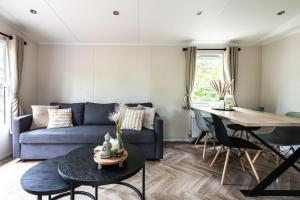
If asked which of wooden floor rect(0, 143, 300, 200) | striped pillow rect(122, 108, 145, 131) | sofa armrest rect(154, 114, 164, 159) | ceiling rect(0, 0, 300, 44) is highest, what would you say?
ceiling rect(0, 0, 300, 44)

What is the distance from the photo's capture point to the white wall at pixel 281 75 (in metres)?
3.05

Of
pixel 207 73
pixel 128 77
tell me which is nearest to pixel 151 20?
pixel 128 77

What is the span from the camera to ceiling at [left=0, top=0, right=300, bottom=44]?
2361 millimetres

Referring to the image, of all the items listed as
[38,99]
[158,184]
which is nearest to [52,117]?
[38,99]

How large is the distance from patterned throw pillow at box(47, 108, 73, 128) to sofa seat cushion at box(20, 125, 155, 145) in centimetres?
19

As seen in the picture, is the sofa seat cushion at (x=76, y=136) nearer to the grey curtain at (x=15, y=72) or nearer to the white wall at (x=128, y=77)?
the grey curtain at (x=15, y=72)

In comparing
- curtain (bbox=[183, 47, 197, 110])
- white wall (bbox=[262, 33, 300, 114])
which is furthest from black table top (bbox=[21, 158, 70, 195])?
white wall (bbox=[262, 33, 300, 114])

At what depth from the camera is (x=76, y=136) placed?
8.96ft

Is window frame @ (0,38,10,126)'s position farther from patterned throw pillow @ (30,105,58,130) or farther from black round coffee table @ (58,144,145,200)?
black round coffee table @ (58,144,145,200)

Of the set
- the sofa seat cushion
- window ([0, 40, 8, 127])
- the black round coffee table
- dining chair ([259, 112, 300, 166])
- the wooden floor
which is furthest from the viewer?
window ([0, 40, 8, 127])

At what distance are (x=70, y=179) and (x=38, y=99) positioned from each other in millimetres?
3251

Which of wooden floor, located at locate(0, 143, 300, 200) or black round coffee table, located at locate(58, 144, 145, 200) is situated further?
wooden floor, located at locate(0, 143, 300, 200)

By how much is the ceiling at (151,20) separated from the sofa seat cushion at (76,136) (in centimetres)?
184

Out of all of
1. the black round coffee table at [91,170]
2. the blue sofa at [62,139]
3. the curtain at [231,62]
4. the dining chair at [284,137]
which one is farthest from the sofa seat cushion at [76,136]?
the curtain at [231,62]
